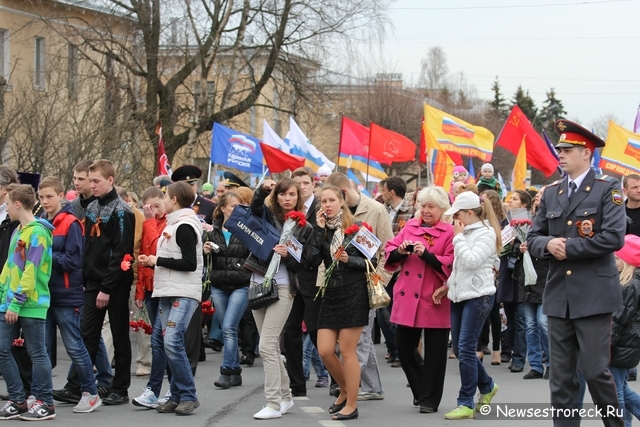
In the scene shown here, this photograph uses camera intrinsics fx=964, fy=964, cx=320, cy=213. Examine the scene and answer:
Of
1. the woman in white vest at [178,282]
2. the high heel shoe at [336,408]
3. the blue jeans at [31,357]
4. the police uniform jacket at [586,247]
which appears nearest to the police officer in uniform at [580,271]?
the police uniform jacket at [586,247]

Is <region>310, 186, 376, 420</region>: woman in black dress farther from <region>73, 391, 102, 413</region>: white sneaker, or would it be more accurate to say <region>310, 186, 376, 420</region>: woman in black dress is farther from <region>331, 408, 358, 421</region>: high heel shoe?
<region>73, 391, 102, 413</region>: white sneaker

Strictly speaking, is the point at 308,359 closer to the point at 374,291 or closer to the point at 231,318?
the point at 231,318

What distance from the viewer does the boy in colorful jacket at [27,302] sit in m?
7.94

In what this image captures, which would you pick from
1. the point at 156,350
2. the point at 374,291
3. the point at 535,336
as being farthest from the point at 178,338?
the point at 535,336

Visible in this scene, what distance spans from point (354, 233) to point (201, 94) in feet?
70.3

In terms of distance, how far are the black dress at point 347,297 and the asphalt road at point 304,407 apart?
0.87 metres

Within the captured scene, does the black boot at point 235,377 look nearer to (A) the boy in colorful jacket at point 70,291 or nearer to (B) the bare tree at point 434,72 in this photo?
(A) the boy in colorful jacket at point 70,291

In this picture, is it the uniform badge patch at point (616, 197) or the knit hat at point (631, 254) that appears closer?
the uniform badge patch at point (616, 197)

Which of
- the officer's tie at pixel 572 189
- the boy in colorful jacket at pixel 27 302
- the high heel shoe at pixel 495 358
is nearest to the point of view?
the officer's tie at pixel 572 189

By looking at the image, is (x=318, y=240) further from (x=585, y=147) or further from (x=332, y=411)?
(x=585, y=147)

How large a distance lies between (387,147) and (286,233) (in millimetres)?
11685

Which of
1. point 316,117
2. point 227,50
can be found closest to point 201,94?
point 227,50

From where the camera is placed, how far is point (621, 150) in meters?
16.4

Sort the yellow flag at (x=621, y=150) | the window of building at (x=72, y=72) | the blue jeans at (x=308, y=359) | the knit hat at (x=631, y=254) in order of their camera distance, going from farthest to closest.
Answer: the window of building at (x=72, y=72), the yellow flag at (x=621, y=150), the blue jeans at (x=308, y=359), the knit hat at (x=631, y=254)
